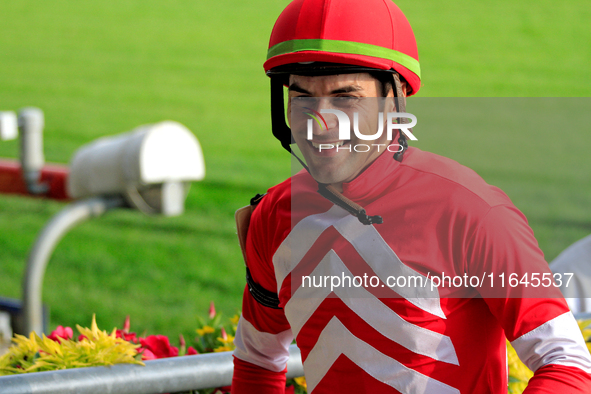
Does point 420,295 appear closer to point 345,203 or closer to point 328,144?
point 345,203

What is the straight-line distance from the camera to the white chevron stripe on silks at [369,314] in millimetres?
1453

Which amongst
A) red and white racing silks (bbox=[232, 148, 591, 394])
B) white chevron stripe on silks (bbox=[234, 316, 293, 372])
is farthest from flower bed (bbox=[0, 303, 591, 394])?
red and white racing silks (bbox=[232, 148, 591, 394])

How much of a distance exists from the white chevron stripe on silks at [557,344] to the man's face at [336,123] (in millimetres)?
523

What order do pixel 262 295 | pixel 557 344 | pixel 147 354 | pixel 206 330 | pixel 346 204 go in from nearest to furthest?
pixel 557 344 → pixel 346 204 → pixel 262 295 → pixel 147 354 → pixel 206 330

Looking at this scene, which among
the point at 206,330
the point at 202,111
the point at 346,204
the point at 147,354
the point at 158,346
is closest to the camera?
the point at 346,204

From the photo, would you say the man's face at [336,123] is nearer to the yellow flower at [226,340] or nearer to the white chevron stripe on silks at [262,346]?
the white chevron stripe on silks at [262,346]

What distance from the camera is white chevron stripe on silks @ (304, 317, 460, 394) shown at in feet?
4.78

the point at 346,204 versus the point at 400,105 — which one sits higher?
the point at 400,105

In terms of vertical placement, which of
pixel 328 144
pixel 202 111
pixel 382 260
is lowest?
pixel 382 260

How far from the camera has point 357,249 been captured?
153 centimetres

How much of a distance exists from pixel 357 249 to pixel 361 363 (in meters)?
0.26

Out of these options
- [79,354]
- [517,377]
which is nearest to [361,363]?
[517,377]

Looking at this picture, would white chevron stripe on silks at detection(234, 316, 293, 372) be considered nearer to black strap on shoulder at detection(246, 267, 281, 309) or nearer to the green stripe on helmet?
black strap on shoulder at detection(246, 267, 281, 309)

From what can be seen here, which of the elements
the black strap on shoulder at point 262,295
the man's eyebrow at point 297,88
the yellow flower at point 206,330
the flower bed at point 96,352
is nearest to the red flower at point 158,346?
the flower bed at point 96,352
